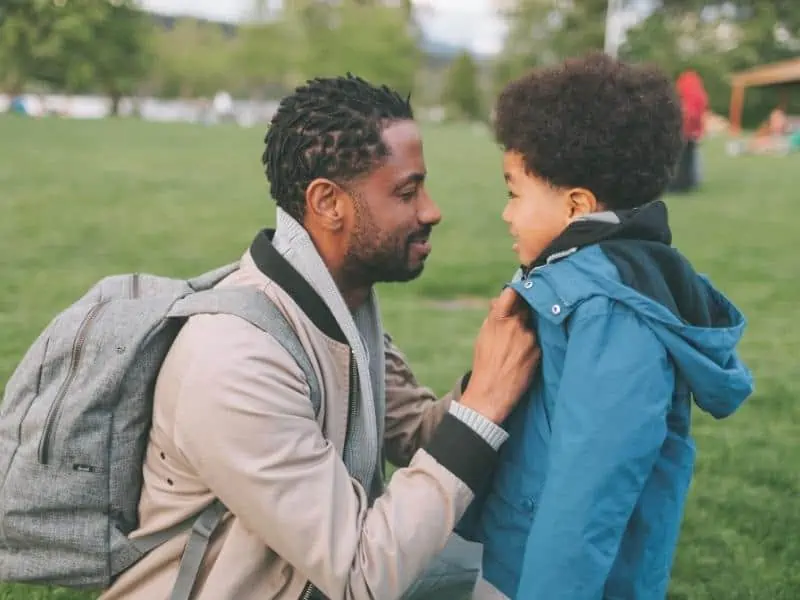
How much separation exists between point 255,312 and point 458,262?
7146mm

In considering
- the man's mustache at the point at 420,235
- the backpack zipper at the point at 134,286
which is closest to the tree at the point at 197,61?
the backpack zipper at the point at 134,286

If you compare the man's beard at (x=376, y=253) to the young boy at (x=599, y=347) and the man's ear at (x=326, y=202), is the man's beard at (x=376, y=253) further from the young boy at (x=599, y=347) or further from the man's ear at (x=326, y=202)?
the young boy at (x=599, y=347)

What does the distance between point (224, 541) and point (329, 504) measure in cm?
29

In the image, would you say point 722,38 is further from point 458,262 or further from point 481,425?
point 481,425

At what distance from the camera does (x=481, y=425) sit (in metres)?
2.02

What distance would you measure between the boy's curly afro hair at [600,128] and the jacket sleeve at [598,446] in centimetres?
35

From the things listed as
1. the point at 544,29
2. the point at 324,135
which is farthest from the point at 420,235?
the point at 544,29

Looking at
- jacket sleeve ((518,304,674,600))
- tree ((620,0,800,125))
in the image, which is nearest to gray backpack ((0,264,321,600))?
jacket sleeve ((518,304,674,600))

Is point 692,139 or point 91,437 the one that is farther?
point 692,139

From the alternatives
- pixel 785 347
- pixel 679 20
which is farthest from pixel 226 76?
pixel 785 347

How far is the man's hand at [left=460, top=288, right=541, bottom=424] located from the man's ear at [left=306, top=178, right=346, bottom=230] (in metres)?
0.43

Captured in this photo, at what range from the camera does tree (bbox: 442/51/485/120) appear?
63344 millimetres

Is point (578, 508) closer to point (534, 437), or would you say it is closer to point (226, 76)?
point (534, 437)

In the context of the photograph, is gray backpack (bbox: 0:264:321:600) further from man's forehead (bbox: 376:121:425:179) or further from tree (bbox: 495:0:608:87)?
tree (bbox: 495:0:608:87)
